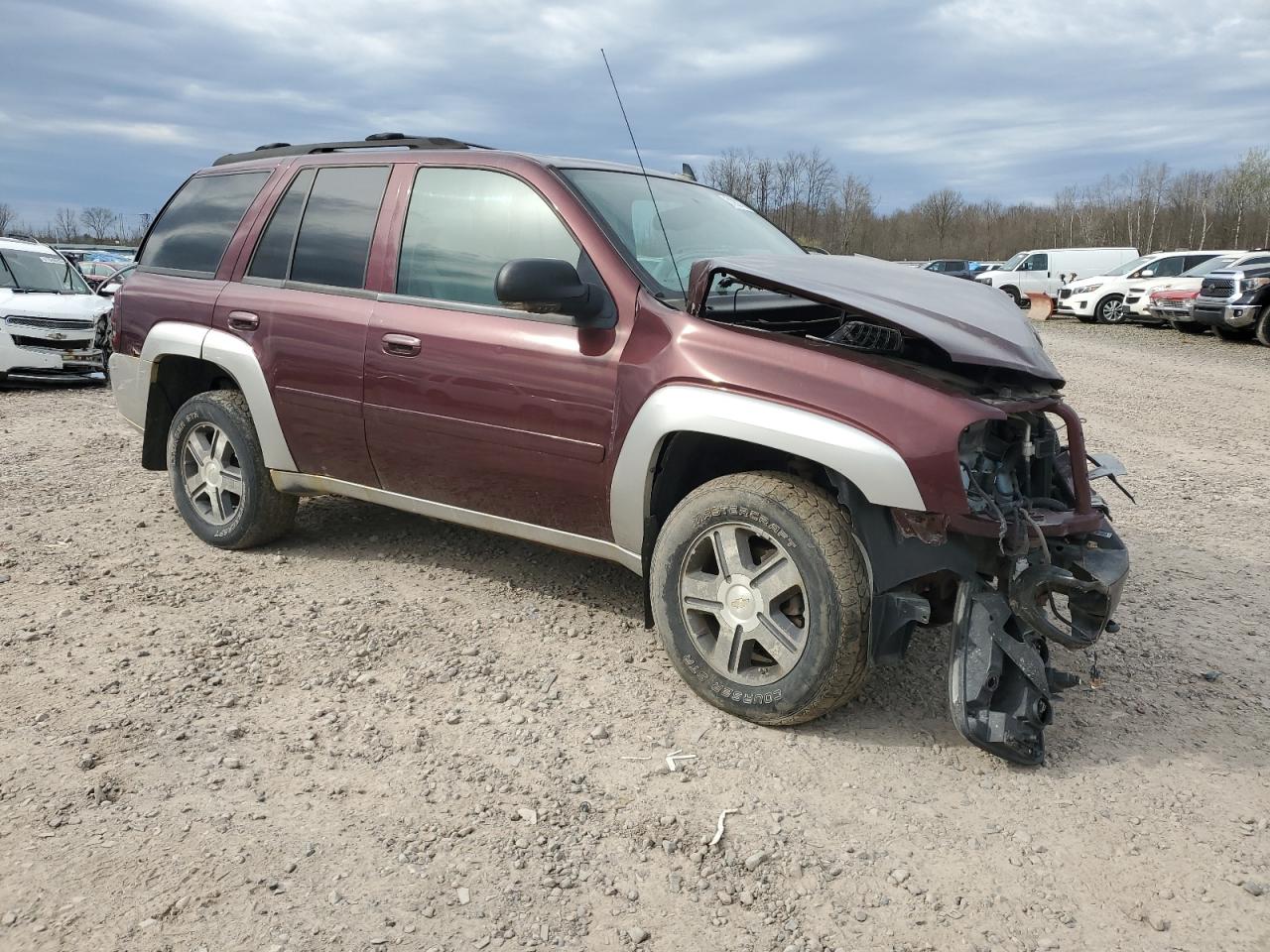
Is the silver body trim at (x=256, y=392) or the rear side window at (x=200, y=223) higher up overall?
the rear side window at (x=200, y=223)

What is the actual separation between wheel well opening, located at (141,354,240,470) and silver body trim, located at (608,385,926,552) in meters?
2.48

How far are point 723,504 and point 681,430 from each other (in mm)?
296

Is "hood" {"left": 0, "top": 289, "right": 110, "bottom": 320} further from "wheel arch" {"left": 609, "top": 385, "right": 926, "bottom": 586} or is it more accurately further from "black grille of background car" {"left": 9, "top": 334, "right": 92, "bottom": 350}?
"wheel arch" {"left": 609, "top": 385, "right": 926, "bottom": 586}

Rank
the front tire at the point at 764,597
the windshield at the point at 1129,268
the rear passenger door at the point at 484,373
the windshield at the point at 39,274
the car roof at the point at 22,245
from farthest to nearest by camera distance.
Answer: the windshield at the point at 1129,268
the car roof at the point at 22,245
the windshield at the point at 39,274
the rear passenger door at the point at 484,373
the front tire at the point at 764,597

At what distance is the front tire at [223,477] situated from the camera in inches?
184

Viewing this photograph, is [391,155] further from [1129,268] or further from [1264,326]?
[1129,268]

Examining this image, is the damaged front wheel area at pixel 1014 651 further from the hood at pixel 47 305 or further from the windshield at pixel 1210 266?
the windshield at pixel 1210 266

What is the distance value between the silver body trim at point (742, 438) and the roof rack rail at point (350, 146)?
69.7 inches

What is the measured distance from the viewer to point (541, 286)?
3270mm

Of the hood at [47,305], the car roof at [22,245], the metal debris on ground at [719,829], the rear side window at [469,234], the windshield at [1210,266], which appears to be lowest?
the metal debris on ground at [719,829]

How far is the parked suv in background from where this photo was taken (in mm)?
15961

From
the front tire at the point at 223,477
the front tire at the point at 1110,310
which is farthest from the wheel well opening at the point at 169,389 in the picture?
the front tire at the point at 1110,310

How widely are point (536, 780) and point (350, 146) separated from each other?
126 inches

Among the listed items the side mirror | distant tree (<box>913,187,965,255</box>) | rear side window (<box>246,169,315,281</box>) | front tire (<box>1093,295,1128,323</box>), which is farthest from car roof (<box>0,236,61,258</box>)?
distant tree (<box>913,187,965,255</box>)
